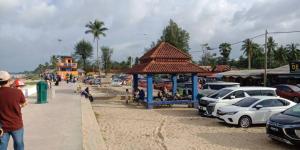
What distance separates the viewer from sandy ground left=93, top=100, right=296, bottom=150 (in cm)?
1240

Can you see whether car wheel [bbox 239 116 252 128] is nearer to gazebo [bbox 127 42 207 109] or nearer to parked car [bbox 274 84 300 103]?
gazebo [bbox 127 42 207 109]

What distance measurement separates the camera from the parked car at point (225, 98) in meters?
19.6

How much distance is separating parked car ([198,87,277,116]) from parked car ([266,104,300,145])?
687cm

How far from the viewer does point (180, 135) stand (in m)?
14.7

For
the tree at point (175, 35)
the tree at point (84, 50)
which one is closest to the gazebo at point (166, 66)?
the tree at point (175, 35)

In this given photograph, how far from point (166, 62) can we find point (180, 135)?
1408cm

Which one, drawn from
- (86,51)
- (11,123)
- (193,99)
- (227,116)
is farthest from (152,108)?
(86,51)

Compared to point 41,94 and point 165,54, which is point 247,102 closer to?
point 165,54

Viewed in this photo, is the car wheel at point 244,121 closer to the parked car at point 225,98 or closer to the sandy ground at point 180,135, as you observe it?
the sandy ground at point 180,135

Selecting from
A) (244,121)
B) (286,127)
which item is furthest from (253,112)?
(286,127)

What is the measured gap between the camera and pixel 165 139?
44.8 ft

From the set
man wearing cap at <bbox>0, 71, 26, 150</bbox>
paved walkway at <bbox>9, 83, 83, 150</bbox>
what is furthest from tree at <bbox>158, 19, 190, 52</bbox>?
man wearing cap at <bbox>0, 71, 26, 150</bbox>

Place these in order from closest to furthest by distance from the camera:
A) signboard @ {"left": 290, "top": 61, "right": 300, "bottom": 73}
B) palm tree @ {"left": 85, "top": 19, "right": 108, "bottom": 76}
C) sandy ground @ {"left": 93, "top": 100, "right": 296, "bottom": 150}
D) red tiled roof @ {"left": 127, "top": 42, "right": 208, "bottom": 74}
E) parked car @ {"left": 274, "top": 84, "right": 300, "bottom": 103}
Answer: sandy ground @ {"left": 93, "top": 100, "right": 296, "bottom": 150}
red tiled roof @ {"left": 127, "top": 42, "right": 208, "bottom": 74}
parked car @ {"left": 274, "top": 84, "right": 300, "bottom": 103}
signboard @ {"left": 290, "top": 61, "right": 300, "bottom": 73}
palm tree @ {"left": 85, "top": 19, "right": 108, "bottom": 76}

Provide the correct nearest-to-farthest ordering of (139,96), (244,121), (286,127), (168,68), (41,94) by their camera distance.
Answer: (286,127) < (244,121) < (41,94) < (168,68) < (139,96)
